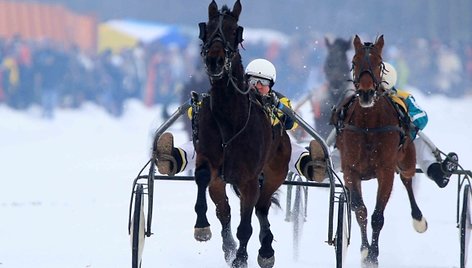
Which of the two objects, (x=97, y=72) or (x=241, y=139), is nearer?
(x=241, y=139)

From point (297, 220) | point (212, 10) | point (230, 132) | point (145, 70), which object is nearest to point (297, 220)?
point (297, 220)

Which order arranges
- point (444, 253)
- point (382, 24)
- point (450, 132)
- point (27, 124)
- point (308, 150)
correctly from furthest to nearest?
point (382, 24) < point (27, 124) < point (450, 132) < point (444, 253) < point (308, 150)

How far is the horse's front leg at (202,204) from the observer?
6.78m

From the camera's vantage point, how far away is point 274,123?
24.7 ft

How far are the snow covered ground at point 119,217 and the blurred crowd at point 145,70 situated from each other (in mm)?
2593

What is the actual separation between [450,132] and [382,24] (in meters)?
9.56

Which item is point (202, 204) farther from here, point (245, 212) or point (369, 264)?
point (369, 264)

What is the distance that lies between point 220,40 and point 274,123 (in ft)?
4.05

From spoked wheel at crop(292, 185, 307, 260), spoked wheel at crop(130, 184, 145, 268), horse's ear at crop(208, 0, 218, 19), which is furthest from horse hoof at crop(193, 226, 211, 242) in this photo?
spoked wheel at crop(292, 185, 307, 260)

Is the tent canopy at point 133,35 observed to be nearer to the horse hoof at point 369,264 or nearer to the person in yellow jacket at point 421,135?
the person in yellow jacket at point 421,135

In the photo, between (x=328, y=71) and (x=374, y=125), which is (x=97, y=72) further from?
(x=374, y=125)

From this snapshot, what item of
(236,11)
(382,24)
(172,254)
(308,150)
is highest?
(382,24)

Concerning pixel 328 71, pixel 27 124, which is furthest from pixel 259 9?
pixel 328 71

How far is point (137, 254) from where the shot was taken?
668 centimetres
